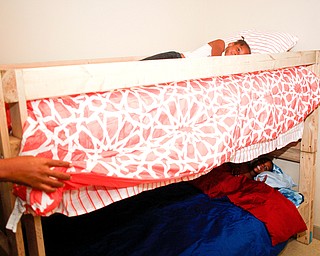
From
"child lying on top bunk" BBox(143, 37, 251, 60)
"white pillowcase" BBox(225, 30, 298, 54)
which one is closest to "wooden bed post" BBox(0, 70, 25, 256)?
"child lying on top bunk" BBox(143, 37, 251, 60)

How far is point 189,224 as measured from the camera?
1.79 meters

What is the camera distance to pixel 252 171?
7.88ft


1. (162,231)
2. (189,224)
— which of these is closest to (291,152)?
(189,224)

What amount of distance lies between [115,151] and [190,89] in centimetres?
41

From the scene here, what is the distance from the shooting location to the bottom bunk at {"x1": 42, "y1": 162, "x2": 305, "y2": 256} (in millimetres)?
1597

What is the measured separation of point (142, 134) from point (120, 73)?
21 cm

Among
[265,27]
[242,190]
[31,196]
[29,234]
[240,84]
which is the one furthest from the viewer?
[265,27]

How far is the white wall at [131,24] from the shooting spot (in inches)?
68.8

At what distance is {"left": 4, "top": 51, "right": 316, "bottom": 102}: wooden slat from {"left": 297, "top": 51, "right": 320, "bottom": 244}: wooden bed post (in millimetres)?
757

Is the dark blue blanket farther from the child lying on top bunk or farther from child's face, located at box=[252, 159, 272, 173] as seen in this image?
the child lying on top bunk

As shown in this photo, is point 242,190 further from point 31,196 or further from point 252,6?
point 31,196

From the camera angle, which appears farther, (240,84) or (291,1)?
(291,1)

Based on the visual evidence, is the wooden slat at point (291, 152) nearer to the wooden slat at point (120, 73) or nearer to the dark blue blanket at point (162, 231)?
the dark blue blanket at point (162, 231)

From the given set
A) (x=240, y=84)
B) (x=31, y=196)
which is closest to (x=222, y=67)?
Answer: (x=240, y=84)
